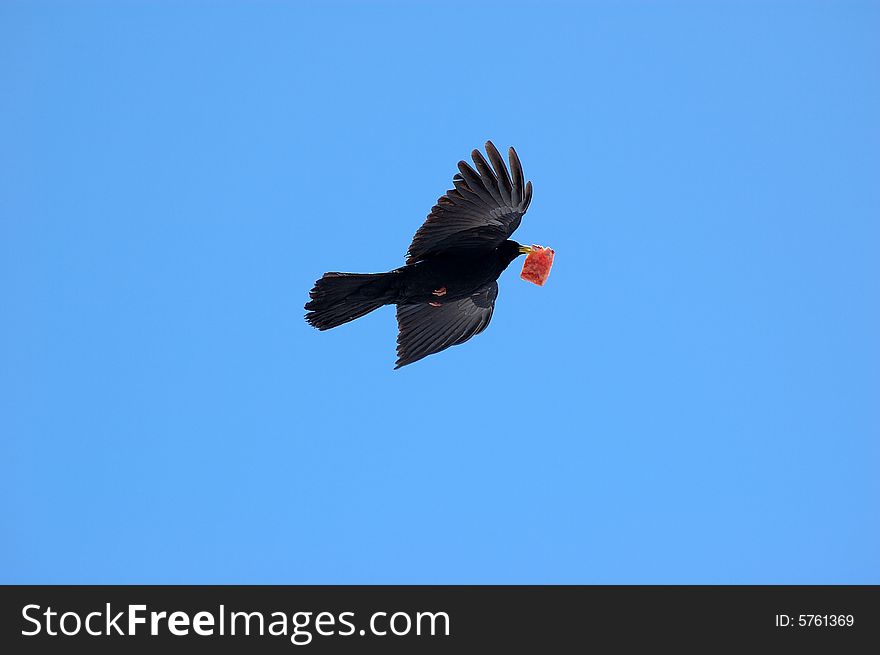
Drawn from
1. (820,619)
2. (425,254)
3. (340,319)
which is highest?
(425,254)

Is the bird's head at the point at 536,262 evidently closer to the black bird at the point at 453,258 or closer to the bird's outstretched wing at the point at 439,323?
the black bird at the point at 453,258

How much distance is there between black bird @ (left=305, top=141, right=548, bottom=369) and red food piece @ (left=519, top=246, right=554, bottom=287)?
0.40 feet

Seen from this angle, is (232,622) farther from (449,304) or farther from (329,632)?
(449,304)

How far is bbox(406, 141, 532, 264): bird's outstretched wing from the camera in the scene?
33.6 ft

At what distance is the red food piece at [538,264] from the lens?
11.3 metres

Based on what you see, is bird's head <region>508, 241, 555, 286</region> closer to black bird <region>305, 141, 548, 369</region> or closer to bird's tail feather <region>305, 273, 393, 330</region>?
black bird <region>305, 141, 548, 369</region>

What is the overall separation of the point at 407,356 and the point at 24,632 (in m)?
5.60

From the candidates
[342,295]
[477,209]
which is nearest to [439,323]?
[342,295]

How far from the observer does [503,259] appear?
11242 millimetres

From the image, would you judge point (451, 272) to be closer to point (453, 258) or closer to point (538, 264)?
point (453, 258)

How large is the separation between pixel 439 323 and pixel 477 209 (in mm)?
1834

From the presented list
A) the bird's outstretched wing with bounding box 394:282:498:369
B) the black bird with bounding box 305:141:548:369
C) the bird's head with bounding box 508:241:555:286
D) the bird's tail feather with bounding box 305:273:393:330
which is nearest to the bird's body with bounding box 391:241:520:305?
the black bird with bounding box 305:141:548:369

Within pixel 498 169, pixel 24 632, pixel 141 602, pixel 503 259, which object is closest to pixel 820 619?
pixel 503 259

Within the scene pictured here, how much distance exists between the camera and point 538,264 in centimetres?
1138
